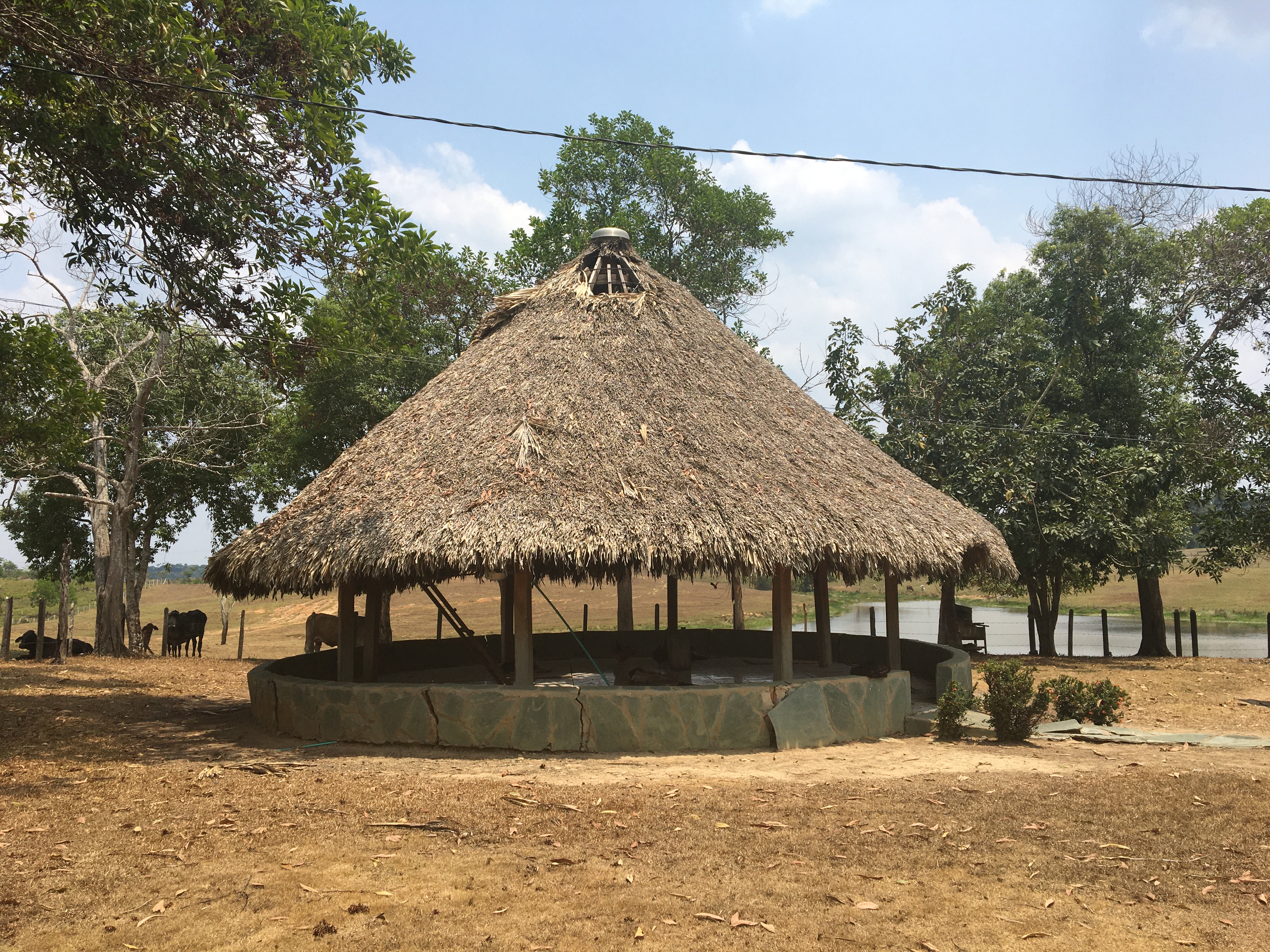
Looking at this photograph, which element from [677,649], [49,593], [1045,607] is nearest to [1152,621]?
[1045,607]

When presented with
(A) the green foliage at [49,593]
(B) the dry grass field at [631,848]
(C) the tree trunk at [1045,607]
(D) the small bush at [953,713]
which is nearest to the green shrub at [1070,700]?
(B) the dry grass field at [631,848]

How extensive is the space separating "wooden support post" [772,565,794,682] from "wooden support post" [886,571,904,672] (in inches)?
72.2

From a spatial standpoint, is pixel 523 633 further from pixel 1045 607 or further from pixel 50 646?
pixel 1045 607

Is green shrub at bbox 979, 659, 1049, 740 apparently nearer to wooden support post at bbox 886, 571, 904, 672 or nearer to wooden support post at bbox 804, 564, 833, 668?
wooden support post at bbox 886, 571, 904, 672

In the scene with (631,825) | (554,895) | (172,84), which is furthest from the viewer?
Result: (172,84)

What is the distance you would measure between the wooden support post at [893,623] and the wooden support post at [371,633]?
254 inches

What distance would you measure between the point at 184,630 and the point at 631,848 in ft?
64.5

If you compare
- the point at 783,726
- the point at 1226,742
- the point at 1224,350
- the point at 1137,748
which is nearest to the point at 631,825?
the point at 783,726

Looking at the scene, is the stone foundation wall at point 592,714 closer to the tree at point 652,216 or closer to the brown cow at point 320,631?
the brown cow at point 320,631

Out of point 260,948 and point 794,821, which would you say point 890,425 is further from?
point 260,948

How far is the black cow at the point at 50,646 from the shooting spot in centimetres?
1936

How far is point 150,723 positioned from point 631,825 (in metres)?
7.33

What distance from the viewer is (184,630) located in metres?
22.3

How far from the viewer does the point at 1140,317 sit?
21.7 meters
